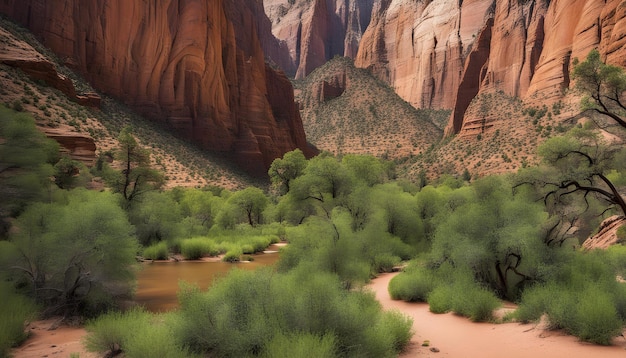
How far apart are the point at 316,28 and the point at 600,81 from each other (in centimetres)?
14724

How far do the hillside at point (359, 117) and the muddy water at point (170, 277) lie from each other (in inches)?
2077

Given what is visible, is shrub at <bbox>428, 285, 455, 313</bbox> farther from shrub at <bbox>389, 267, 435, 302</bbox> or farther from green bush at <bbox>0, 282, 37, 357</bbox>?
green bush at <bbox>0, 282, 37, 357</bbox>

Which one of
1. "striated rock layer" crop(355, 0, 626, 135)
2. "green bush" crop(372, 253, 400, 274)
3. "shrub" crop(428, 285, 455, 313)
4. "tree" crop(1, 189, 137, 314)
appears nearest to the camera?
"tree" crop(1, 189, 137, 314)

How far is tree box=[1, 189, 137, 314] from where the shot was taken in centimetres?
982

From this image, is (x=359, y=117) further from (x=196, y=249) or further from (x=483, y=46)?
(x=196, y=249)

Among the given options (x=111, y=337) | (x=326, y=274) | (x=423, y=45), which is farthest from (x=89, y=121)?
(x=423, y=45)

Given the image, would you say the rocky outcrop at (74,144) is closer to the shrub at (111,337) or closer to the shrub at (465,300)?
the shrub at (111,337)

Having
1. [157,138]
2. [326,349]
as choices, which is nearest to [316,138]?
[157,138]

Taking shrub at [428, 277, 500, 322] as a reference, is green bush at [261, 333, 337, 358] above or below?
above

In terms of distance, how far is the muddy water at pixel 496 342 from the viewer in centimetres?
720

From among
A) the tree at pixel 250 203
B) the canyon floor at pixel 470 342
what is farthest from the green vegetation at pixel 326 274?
the tree at pixel 250 203

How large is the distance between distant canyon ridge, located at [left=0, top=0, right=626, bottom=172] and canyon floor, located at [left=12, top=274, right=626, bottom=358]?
37049 millimetres

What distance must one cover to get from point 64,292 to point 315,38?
488 ft

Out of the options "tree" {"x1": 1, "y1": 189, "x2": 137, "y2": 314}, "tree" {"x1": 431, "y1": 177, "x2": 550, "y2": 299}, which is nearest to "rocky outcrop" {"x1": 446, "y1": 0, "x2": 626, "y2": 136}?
"tree" {"x1": 431, "y1": 177, "x2": 550, "y2": 299}
